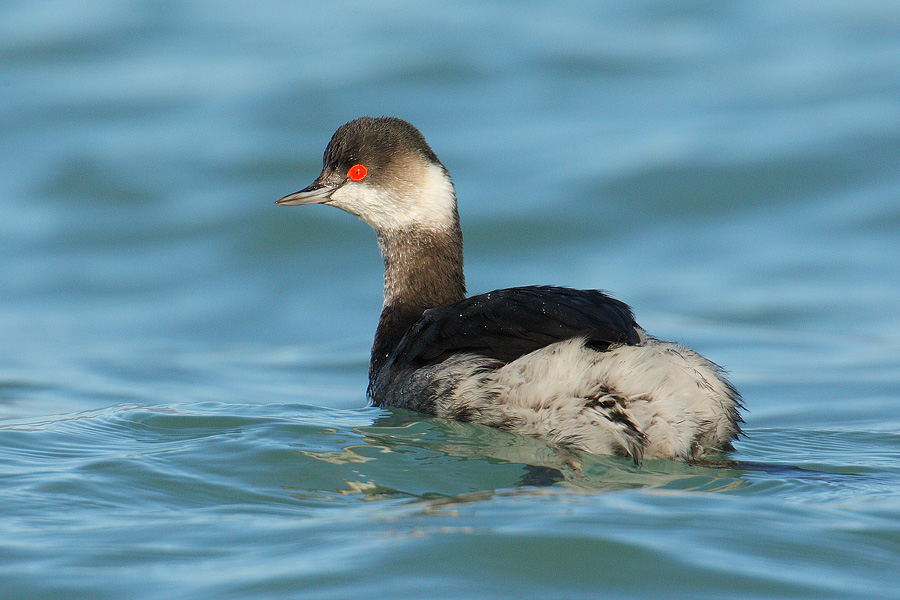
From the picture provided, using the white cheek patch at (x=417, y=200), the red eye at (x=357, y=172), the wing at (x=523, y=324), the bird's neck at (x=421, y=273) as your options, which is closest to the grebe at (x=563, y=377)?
the wing at (x=523, y=324)

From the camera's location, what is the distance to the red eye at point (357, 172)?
609 centimetres

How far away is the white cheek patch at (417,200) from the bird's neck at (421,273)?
4cm

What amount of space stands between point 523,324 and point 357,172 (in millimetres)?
1793

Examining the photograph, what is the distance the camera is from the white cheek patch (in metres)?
6.01

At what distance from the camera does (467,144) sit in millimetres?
10664

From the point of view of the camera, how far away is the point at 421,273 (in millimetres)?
5984

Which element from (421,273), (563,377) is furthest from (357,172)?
(563,377)

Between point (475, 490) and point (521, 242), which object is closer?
point (475, 490)

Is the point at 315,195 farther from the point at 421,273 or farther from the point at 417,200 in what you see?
the point at 421,273

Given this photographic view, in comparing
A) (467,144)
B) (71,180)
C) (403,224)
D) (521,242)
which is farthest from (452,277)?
(71,180)

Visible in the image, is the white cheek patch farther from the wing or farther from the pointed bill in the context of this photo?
the wing

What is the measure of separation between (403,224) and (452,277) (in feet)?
1.22

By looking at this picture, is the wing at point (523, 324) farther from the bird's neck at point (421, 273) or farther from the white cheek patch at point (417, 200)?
the white cheek patch at point (417, 200)

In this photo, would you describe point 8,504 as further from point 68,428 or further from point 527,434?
point 527,434
